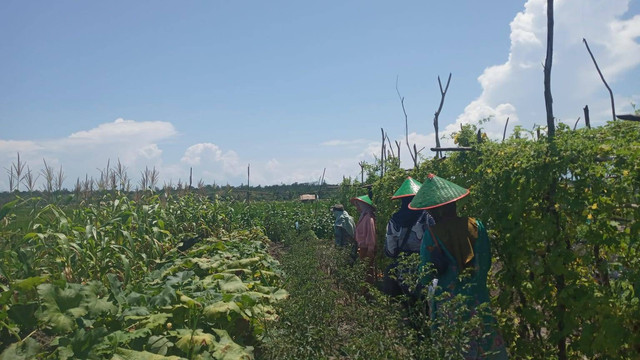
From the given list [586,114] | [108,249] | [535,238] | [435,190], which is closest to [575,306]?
[535,238]

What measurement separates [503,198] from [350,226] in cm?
575

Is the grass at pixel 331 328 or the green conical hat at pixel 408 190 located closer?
the grass at pixel 331 328

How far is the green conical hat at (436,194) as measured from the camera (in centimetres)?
379

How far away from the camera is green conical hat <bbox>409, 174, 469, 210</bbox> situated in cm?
379

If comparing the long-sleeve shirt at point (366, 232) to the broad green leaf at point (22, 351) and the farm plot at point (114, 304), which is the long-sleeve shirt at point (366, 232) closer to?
the farm plot at point (114, 304)

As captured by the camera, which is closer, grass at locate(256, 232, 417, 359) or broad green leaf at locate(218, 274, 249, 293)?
grass at locate(256, 232, 417, 359)

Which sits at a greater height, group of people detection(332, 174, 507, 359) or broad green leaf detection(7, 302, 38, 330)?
group of people detection(332, 174, 507, 359)

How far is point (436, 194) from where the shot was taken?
3.86m

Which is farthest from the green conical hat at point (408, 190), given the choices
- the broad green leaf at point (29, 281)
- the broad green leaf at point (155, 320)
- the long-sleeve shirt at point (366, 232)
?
the broad green leaf at point (29, 281)

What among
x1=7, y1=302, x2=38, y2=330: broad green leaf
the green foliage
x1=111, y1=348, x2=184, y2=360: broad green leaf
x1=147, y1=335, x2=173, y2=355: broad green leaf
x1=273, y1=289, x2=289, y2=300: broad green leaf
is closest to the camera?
the green foliage

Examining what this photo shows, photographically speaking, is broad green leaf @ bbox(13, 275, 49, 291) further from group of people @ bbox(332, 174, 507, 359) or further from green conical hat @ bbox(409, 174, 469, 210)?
green conical hat @ bbox(409, 174, 469, 210)

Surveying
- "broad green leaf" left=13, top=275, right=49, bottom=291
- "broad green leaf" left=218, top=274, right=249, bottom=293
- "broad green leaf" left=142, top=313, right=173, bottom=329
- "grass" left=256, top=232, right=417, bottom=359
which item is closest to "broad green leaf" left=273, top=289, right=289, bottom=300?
"grass" left=256, top=232, right=417, bottom=359

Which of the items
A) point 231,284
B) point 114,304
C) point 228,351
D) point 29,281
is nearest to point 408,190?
point 231,284

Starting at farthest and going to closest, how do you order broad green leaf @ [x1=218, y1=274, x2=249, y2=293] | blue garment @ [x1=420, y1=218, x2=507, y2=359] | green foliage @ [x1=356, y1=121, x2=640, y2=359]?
broad green leaf @ [x1=218, y1=274, x2=249, y2=293] < blue garment @ [x1=420, y1=218, x2=507, y2=359] < green foliage @ [x1=356, y1=121, x2=640, y2=359]
